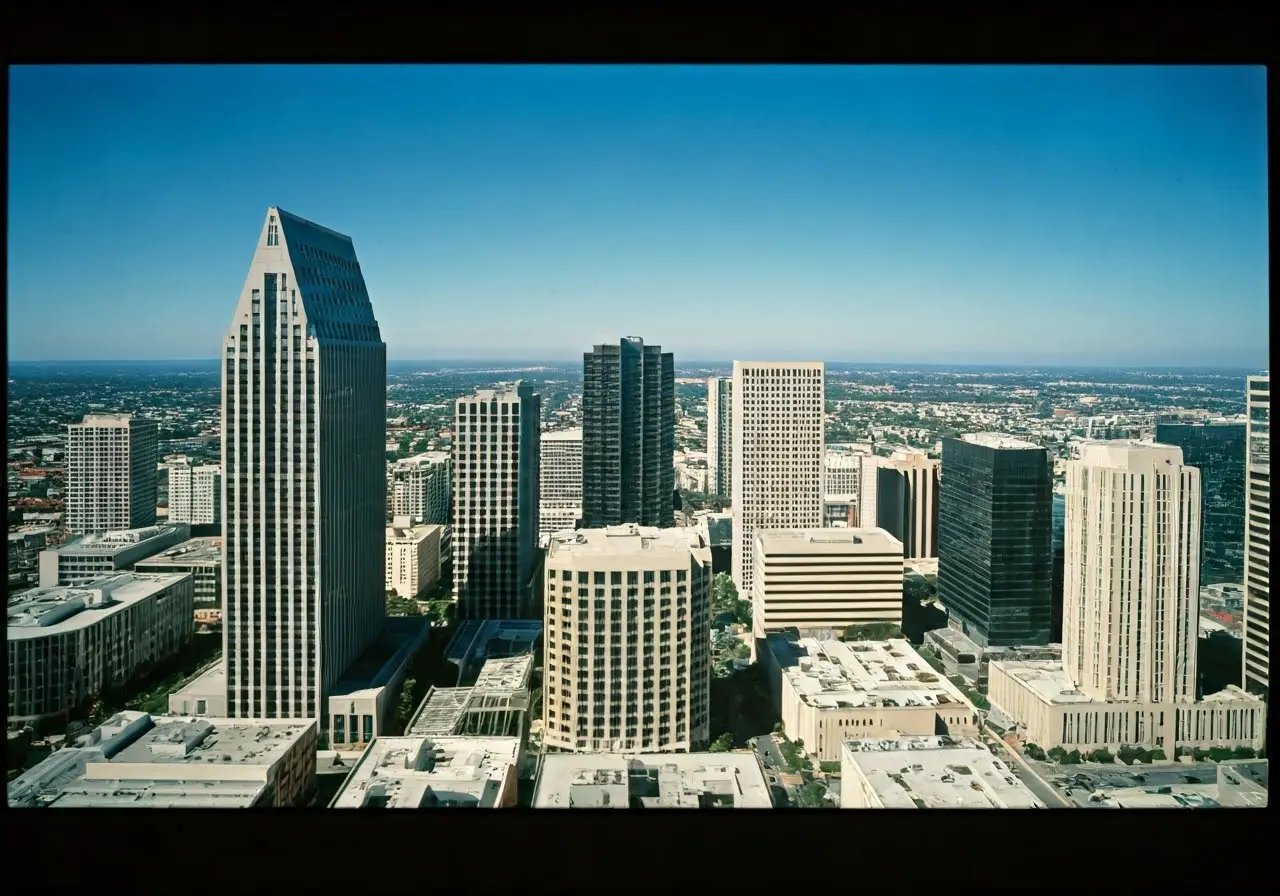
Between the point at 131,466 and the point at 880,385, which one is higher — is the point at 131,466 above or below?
below

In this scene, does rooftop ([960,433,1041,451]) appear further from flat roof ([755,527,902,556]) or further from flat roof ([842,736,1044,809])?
flat roof ([842,736,1044,809])

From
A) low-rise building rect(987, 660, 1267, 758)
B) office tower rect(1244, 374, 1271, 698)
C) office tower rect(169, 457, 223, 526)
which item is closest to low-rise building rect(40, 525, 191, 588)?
office tower rect(169, 457, 223, 526)

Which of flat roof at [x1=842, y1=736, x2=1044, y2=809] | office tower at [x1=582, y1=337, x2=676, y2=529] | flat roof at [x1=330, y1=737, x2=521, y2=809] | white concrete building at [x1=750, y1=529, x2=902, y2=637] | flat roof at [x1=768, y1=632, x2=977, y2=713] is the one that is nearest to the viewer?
flat roof at [x1=330, y1=737, x2=521, y2=809]

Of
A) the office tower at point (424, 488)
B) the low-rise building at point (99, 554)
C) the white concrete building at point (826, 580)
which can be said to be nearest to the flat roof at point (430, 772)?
the low-rise building at point (99, 554)

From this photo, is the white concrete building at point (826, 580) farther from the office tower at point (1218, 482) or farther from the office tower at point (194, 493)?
the office tower at point (194, 493)
